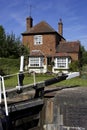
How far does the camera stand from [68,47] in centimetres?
4825

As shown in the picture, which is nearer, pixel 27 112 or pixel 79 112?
pixel 79 112

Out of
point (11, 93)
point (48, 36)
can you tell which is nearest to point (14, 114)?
point (11, 93)

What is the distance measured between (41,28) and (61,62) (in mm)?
7527

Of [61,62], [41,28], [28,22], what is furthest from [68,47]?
[28,22]

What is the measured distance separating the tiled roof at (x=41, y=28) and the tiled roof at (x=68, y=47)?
116 inches

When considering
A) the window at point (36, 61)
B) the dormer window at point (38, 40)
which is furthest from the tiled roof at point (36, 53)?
the dormer window at point (38, 40)

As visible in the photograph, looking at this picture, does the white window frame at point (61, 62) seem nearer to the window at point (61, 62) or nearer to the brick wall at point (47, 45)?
the window at point (61, 62)

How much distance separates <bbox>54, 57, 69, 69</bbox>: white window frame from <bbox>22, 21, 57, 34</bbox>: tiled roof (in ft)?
16.0

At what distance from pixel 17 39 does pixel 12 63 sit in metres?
7.91

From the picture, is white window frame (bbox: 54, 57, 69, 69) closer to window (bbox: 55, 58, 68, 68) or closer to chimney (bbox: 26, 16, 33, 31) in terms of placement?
window (bbox: 55, 58, 68, 68)

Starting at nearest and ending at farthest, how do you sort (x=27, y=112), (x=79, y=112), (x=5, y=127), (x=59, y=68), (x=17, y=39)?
(x=5, y=127) → (x=79, y=112) → (x=27, y=112) → (x=59, y=68) → (x=17, y=39)

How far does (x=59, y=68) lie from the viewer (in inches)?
1791

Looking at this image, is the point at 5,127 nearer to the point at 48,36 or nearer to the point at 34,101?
the point at 34,101

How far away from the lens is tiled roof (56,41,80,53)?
4747cm
